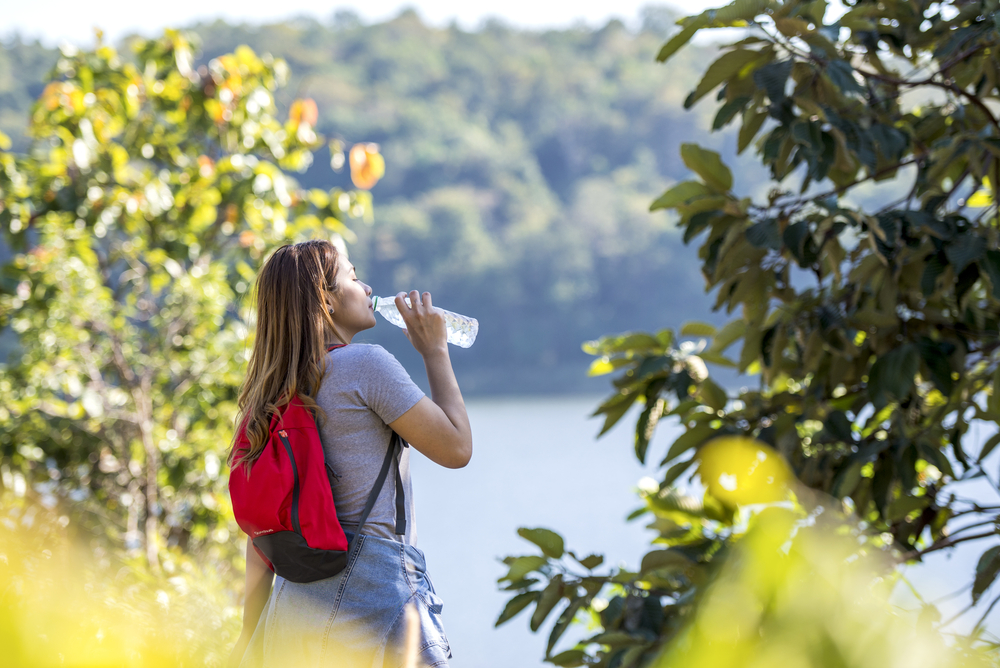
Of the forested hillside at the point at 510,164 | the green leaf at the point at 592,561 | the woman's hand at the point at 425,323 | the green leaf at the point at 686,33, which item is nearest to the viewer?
the woman's hand at the point at 425,323

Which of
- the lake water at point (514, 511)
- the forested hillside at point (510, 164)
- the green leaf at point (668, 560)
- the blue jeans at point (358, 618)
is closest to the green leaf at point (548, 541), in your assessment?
the green leaf at point (668, 560)

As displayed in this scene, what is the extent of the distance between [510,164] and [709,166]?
38084 mm

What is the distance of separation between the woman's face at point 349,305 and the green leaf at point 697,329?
843 millimetres

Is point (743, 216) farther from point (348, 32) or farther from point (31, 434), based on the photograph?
point (348, 32)

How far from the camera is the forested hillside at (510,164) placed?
25562mm

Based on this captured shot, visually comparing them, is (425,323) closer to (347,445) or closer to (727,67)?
(347,445)

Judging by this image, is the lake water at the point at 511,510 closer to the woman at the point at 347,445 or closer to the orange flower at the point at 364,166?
the orange flower at the point at 364,166

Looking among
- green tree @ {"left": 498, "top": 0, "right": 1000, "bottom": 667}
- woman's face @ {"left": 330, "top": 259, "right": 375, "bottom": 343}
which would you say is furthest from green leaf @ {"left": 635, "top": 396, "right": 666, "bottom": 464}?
woman's face @ {"left": 330, "top": 259, "right": 375, "bottom": 343}

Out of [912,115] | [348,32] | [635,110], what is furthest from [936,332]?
[348,32]

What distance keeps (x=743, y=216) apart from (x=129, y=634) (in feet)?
4.52

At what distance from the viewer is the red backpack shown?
971mm

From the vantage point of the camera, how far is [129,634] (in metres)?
0.36

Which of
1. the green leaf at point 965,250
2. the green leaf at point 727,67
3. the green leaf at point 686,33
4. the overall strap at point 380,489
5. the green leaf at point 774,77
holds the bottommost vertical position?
the overall strap at point 380,489

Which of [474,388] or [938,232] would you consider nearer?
[938,232]
